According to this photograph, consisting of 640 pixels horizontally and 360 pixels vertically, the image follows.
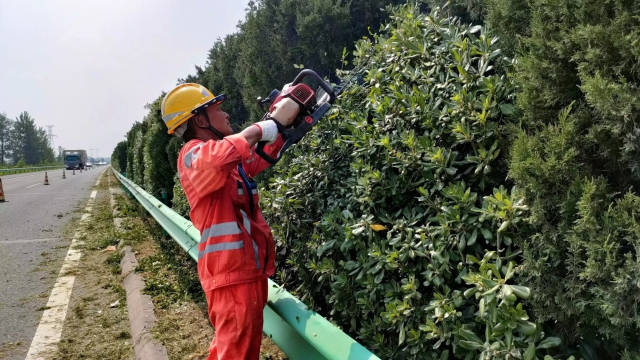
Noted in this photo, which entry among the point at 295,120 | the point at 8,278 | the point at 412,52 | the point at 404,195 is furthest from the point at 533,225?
the point at 8,278

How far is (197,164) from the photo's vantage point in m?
2.34

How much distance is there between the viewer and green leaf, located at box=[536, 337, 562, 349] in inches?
59.6

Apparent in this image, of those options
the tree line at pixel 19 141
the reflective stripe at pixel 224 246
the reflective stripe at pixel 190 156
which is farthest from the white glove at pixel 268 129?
the tree line at pixel 19 141

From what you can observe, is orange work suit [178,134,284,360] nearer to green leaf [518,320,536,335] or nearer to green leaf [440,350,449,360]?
green leaf [440,350,449,360]

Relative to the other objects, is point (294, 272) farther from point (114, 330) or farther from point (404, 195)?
point (114, 330)

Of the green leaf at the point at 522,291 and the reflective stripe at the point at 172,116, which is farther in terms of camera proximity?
the reflective stripe at the point at 172,116

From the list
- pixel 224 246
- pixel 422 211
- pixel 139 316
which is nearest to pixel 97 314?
pixel 139 316

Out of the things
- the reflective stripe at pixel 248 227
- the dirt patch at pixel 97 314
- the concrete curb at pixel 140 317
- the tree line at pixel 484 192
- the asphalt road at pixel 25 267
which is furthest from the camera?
the asphalt road at pixel 25 267

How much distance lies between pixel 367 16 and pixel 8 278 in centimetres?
633

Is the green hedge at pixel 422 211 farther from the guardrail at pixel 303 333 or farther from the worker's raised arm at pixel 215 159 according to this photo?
the worker's raised arm at pixel 215 159

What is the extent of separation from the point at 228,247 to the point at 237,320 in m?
0.39

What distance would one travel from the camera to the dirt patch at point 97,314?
405cm

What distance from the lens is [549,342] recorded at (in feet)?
5.02

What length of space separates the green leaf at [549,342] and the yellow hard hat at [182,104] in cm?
212
